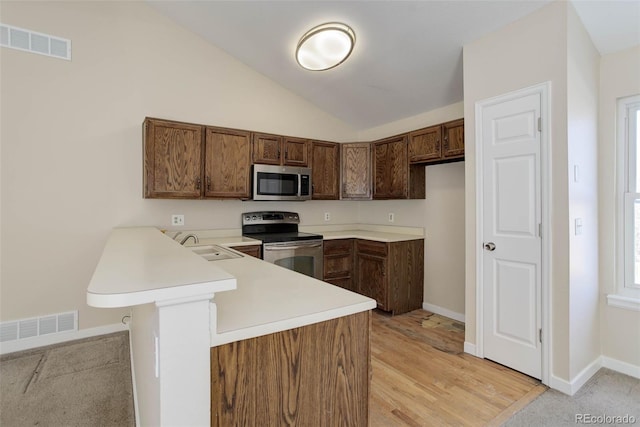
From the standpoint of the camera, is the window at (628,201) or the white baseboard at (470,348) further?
the white baseboard at (470,348)

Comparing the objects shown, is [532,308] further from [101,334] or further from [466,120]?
[101,334]

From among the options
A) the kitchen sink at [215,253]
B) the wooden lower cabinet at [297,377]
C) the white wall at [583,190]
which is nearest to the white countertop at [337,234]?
the kitchen sink at [215,253]

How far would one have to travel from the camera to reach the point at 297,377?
0.97 m

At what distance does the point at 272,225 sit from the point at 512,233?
2509mm

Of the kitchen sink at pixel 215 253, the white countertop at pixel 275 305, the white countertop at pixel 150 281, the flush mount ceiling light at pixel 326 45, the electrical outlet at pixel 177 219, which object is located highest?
the flush mount ceiling light at pixel 326 45

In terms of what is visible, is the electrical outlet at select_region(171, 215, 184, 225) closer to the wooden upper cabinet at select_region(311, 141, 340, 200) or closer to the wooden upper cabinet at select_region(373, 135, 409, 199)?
the wooden upper cabinet at select_region(311, 141, 340, 200)

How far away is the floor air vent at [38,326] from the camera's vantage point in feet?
8.38

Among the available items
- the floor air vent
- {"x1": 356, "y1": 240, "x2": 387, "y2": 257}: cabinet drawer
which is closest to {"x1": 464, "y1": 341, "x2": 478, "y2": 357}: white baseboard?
{"x1": 356, "y1": 240, "x2": 387, "y2": 257}: cabinet drawer

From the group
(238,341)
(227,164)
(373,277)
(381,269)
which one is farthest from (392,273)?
(238,341)

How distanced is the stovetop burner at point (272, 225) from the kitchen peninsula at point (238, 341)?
2.29m

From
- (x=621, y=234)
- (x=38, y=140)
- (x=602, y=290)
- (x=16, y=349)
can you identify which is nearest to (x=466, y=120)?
(x=621, y=234)

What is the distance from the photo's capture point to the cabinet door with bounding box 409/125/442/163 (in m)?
3.13

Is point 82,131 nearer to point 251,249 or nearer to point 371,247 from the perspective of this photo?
point 251,249

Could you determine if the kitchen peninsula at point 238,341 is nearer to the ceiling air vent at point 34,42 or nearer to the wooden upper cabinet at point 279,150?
the wooden upper cabinet at point 279,150
